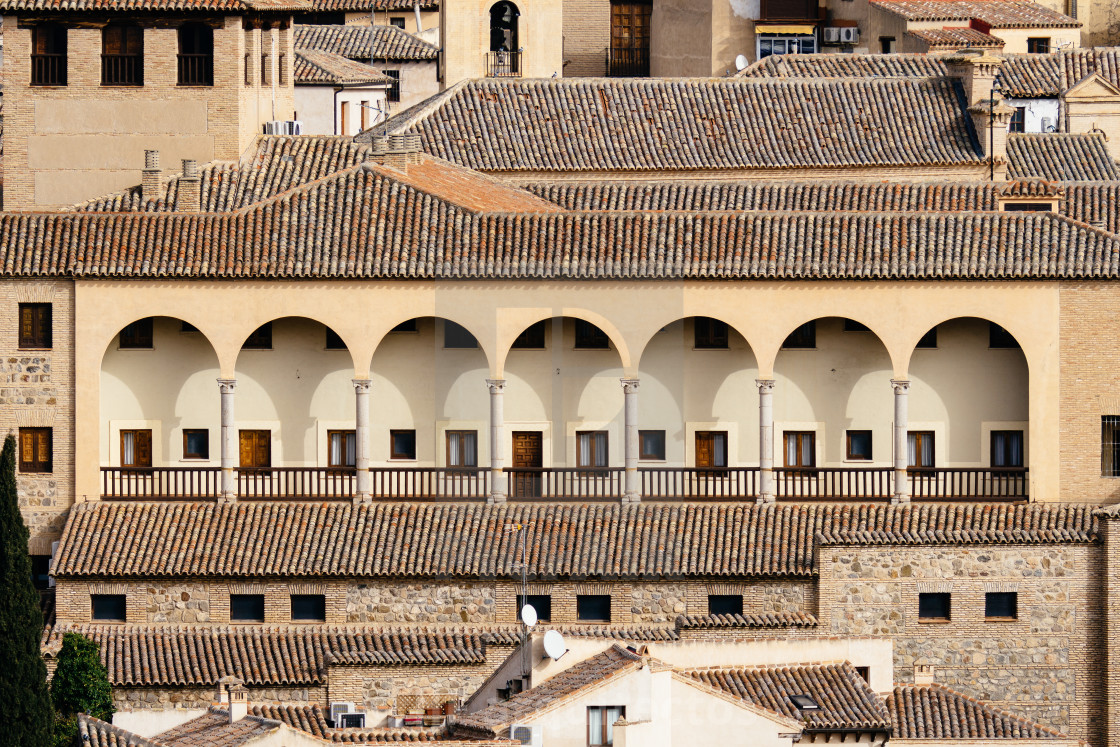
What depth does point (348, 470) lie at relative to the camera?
57.8 m

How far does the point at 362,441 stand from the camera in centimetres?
5691

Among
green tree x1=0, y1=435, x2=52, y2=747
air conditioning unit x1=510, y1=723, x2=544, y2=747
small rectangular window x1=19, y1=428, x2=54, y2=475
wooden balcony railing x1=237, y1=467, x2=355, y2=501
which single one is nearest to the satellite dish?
air conditioning unit x1=510, y1=723, x2=544, y2=747

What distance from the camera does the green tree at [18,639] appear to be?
49156 millimetres

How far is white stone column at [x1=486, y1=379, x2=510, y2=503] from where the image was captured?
5681 centimetres

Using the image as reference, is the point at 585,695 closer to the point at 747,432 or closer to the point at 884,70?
the point at 747,432

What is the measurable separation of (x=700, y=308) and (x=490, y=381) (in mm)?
3653

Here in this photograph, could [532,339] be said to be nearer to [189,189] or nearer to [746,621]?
[746,621]

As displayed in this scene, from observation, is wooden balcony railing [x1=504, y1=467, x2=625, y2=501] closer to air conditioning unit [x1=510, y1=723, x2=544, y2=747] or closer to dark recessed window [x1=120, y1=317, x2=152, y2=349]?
dark recessed window [x1=120, y1=317, x2=152, y2=349]

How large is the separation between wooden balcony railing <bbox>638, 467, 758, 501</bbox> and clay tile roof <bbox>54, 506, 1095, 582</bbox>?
32.2 inches

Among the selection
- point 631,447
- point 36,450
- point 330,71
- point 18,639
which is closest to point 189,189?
point 36,450

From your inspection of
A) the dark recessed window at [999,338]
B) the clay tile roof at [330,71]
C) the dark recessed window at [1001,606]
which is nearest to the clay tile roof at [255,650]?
the dark recessed window at [1001,606]

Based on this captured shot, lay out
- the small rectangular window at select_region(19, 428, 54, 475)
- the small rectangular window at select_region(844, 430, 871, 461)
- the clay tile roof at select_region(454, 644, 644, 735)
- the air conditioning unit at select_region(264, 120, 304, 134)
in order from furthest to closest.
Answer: the air conditioning unit at select_region(264, 120, 304, 134) < the small rectangular window at select_region(844, 430, 871, 461) < the small rectangular window at select_region(19, 428, 54, 475) < the clay tile roof at select_region(454, 644, 644, 735)

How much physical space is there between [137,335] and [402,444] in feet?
15.8

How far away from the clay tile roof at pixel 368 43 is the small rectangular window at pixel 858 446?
32.6m
